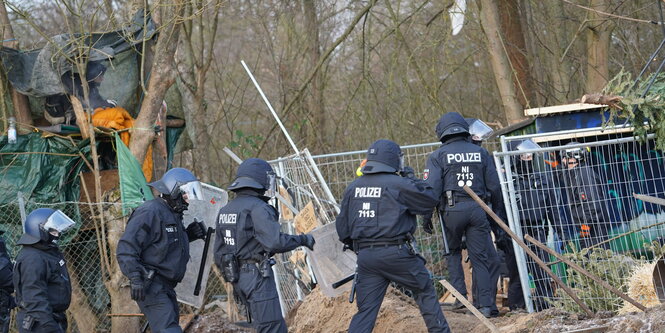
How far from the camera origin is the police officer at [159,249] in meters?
7.34

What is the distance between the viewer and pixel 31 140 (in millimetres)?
10477

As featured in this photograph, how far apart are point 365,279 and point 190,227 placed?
2.31 metres

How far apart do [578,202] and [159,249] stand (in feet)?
13.3

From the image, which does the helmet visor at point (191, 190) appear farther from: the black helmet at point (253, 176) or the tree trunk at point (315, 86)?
the tree trunk at point (315, 86)

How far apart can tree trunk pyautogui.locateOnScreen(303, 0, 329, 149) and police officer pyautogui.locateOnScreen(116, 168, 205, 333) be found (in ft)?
25.5

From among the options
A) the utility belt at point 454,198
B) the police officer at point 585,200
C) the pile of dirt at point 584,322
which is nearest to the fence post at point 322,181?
the utility belt at point 454,198

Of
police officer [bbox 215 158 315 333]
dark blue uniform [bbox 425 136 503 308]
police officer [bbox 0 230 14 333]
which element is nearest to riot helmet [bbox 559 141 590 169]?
dark blue uniform [bbox 425 136 503 308]

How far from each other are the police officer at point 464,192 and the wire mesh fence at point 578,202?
0.20m

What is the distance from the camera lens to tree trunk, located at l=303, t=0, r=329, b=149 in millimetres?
15562

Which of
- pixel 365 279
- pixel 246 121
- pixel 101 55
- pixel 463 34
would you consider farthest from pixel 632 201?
pixel 246 121

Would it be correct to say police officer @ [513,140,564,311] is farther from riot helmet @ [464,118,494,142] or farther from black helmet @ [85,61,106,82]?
black helmet @ [85,61,106,82]

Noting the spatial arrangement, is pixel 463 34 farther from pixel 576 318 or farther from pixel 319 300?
pixel 576 318

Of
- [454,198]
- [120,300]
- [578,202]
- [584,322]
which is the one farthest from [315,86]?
[584,322]

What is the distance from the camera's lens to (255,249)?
7.11 m
